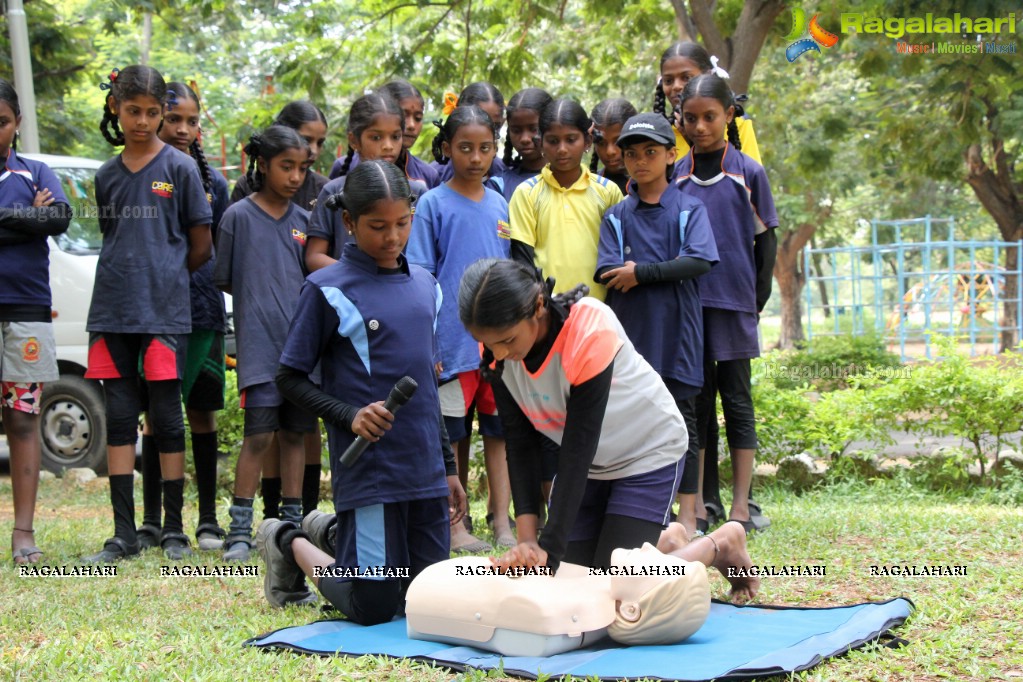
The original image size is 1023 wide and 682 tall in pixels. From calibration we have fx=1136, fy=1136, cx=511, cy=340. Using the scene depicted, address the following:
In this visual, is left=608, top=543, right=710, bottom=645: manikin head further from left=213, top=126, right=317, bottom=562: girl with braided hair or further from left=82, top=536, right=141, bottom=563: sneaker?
left=82, top=536, right=141, bottom=563: sneaker

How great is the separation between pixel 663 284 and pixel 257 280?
1.83 meters

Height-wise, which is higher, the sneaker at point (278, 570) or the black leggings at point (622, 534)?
the black leggings at point (622, 534)

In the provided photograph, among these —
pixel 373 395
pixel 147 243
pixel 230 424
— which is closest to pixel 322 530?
pixel 373 395

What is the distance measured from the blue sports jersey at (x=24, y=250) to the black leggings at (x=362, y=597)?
2.03m

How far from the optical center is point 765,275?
5.51 metres

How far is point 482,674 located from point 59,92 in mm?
10432

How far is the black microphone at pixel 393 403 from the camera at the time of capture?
3.58 m

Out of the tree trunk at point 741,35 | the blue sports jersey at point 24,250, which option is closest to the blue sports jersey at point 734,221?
the blue sports jersey at point 24,250

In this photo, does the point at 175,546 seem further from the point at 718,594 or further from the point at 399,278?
the point at 718,594

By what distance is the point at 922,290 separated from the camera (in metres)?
26.0

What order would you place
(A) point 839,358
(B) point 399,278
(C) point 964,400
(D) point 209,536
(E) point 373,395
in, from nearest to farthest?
(E) point 373,395, (B) point 399,278, (D) point 209,536, (C) point 964,400, (A) point 839,358

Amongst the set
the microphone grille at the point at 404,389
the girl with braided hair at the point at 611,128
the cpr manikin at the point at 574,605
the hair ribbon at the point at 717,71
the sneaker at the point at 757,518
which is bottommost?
the sneaker at the point at 757,518

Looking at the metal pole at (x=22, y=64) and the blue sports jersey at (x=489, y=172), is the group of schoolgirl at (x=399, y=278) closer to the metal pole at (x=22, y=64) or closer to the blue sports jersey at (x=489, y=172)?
the blue sports jersey at (x=489, y=172)

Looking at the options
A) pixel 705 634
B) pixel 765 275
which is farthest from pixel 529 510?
pixel 765 275
